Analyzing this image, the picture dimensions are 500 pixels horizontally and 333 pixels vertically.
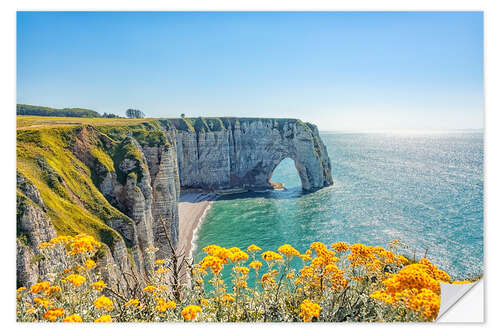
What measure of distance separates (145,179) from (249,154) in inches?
1517

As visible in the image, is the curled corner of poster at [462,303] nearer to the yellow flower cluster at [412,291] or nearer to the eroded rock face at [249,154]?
the yellow flower cluster at [412,291]

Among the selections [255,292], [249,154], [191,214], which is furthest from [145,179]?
[249,154]

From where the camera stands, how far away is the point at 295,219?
33.3m

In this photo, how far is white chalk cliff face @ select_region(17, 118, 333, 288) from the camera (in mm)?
7111

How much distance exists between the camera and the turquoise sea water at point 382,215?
2120 cm

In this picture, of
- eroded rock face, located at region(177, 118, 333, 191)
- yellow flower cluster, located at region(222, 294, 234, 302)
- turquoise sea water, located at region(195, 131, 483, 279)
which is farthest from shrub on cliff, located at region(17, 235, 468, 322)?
eroded rock face, located at region(177, 118, 333, 191)

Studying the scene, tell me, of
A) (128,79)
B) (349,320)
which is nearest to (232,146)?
(128,79)

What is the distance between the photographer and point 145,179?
15031 mm

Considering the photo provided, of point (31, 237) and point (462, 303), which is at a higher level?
point (31, 237)

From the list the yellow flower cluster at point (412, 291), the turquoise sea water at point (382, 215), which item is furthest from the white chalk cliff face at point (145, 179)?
the turquoise sea water at point (382, 215)

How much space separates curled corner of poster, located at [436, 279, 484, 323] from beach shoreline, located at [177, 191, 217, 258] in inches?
755

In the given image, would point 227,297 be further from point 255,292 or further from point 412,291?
point 412,291

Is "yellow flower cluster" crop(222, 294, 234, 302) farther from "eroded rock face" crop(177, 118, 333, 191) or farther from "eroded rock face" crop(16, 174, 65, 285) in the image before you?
"eroded rock face" crop(177, 118, 333, 191)

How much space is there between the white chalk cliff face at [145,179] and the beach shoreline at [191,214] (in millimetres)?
3121
